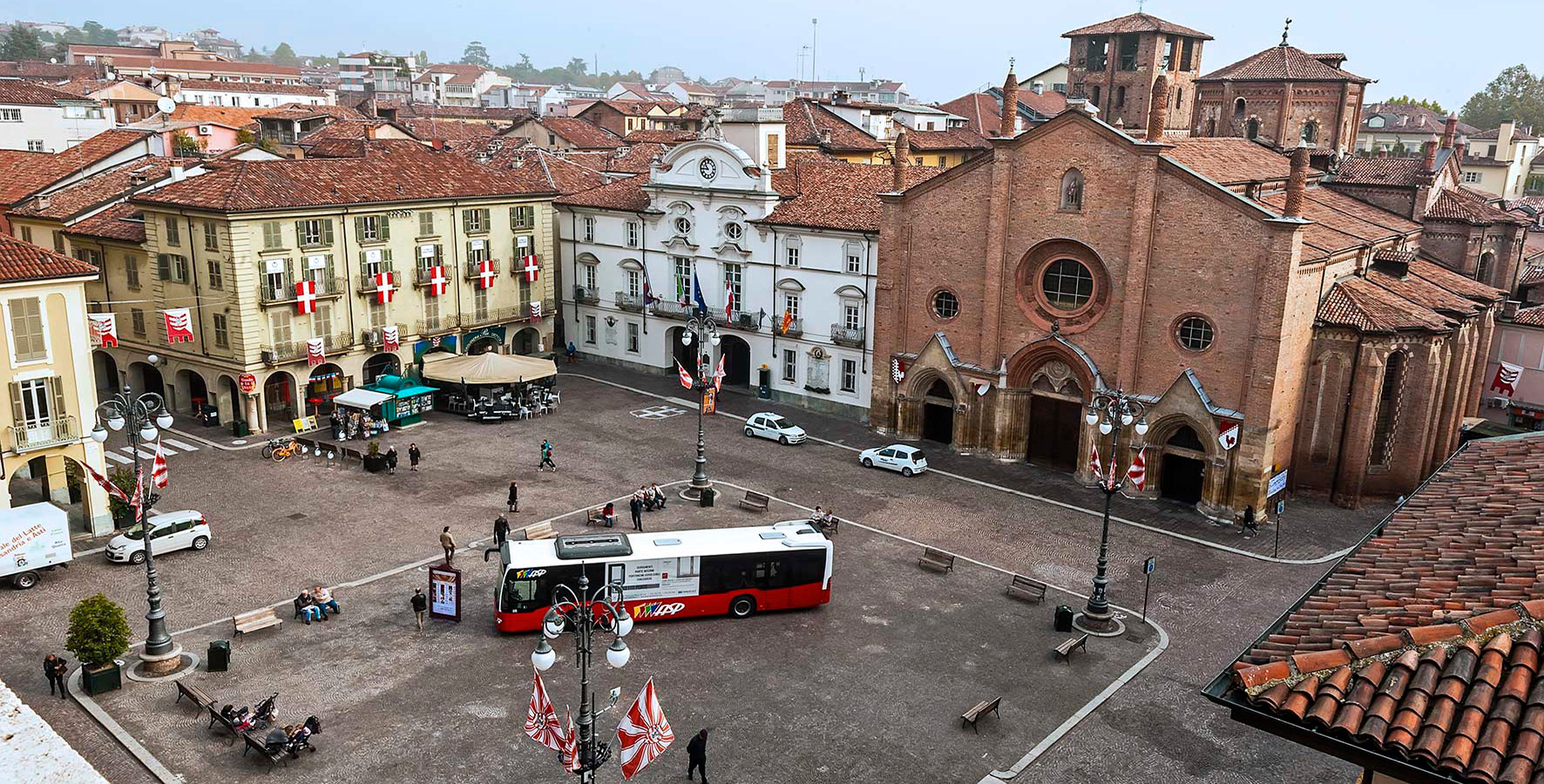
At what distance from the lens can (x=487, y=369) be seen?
52.8 metres

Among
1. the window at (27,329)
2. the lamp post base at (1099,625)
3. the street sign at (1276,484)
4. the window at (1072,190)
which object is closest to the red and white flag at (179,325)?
the window at (27,329)

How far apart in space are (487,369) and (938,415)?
21.5m

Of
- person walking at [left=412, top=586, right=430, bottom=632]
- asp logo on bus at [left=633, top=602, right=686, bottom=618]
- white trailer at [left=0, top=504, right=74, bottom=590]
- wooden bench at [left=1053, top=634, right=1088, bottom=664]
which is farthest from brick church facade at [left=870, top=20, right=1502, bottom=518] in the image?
white trailer at [left=0, top=504, right=74, bottom=590]

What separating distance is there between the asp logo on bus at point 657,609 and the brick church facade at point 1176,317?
1662cm

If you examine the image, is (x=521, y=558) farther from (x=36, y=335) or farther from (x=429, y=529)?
(x=36, y=335)

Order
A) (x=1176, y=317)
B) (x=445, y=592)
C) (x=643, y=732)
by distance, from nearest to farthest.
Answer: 1. (x=643, y=732)
2. (x=445, y=592)
3. (x=1176, y=317)

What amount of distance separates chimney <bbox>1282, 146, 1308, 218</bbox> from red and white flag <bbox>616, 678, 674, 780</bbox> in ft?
99.1

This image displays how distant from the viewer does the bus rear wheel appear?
104ft

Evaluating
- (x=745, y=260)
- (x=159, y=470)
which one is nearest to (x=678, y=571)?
(x=159, y=470)

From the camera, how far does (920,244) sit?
160 ft

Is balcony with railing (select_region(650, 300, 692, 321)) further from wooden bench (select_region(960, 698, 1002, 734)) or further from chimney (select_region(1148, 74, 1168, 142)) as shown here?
wooden bench (select_region(960, 698, 1002, 734))

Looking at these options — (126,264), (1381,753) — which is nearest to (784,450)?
(126,264)

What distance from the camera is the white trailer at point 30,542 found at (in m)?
31.8

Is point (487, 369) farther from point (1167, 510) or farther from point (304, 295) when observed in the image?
point (1167, 510)
